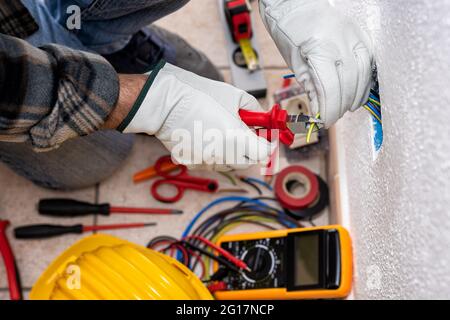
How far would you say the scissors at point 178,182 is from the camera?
1.06 meters

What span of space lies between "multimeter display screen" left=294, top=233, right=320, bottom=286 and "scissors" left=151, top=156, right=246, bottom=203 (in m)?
0.23

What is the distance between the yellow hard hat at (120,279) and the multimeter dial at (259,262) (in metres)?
0.11

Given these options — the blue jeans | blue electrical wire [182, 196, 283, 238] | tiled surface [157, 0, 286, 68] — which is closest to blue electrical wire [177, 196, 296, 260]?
blue electrical wire [182, 196, 283, 238]

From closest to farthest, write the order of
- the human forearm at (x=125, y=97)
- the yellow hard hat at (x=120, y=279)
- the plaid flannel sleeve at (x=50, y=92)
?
the plaid flannel sleeve at (x=50, y=92), the human forearm at (x=125, y=97), the yellow hard hat at (x=120, y=279)

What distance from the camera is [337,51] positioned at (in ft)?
2.03

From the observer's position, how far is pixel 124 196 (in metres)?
1.10

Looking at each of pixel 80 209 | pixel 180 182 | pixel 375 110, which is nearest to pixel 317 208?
pixel 180 182

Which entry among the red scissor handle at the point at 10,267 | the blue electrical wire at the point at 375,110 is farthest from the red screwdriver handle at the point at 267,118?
the red scissor handle at the point at 10,267

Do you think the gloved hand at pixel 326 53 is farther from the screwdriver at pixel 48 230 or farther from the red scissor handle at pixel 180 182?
the screwdriver at pixel 48 230

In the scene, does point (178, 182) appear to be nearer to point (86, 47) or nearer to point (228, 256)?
point (228, 256)

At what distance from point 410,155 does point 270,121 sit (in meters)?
0.21

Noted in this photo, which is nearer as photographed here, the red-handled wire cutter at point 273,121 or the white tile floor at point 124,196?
the red-handled wire cutter at point 273,121
